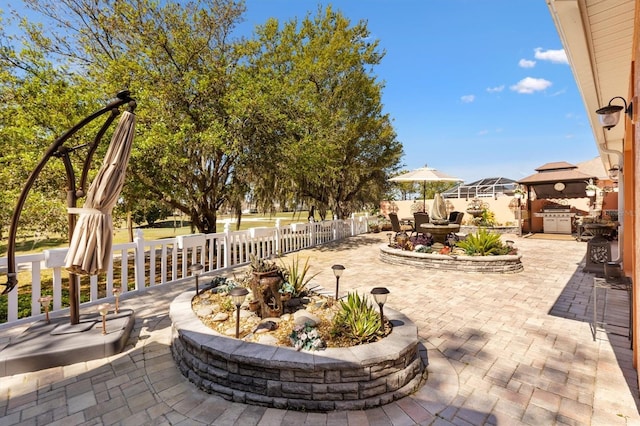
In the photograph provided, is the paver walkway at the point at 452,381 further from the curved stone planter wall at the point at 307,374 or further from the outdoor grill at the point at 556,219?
the outdoor grill at the point at 556,219

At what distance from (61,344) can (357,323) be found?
9.61 ft

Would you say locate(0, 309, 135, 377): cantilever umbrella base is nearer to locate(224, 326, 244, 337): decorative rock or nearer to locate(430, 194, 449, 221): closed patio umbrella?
locate(224, 326, 244, 337): decorative rock

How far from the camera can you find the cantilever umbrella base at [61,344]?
258 cm

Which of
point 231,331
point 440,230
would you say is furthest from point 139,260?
point 440,230

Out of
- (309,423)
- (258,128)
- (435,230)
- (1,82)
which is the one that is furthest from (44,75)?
(435,230)

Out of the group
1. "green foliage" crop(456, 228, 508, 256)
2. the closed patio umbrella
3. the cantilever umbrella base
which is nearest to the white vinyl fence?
the cantilever umbrella base

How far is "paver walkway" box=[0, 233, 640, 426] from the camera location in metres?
2.03

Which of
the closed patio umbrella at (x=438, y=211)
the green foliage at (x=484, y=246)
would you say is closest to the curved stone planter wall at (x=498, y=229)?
the closed patio umbrella at (x=438, y=211)

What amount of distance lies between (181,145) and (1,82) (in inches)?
131

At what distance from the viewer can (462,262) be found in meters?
6.51

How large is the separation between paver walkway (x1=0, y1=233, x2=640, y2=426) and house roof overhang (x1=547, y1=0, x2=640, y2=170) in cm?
248

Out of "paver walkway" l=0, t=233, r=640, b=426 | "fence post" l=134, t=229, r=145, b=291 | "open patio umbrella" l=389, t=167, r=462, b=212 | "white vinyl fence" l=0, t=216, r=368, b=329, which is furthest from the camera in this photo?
"open patio umbrella" l=389, t=167, r=462, b=212

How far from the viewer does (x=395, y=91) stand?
46.6 feet

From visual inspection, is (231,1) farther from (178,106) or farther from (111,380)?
(111,380)
